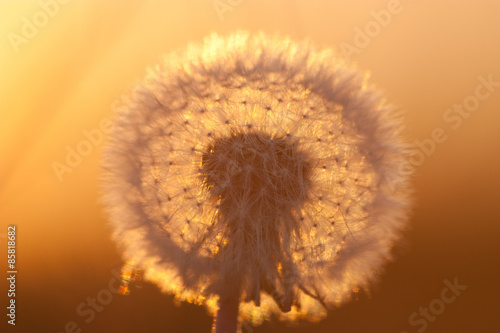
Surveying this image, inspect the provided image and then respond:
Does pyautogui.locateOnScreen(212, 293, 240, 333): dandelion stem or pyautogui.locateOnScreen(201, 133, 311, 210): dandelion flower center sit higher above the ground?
pyautogui.locateOnScreen(201, 133, 311, 210): dandelion flower center

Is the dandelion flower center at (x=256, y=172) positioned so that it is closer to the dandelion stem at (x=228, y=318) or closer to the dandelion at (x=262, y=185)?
the dandelion at (x=262, y=185)

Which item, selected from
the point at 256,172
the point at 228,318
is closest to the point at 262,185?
the point at 256,172

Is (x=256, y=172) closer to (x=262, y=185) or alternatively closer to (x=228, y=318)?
(x=262, y=185)

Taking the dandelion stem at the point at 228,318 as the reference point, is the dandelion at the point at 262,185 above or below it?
above

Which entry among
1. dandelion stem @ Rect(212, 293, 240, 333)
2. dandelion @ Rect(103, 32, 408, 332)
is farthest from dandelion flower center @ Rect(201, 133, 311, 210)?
dandelion stem @ Rect(212, 293, 240, 333)

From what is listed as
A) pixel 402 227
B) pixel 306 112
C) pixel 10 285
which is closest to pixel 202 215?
pixel 306 112

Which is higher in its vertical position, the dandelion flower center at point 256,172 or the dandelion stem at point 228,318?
the dandelion flower center at point 256,172

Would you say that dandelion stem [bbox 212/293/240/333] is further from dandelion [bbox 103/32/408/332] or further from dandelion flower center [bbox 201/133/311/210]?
dandelion flower center [bbox 201/133/311/210]

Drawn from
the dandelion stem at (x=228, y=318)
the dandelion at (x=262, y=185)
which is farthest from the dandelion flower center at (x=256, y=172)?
the dandelion stem at (x=228, y=318)

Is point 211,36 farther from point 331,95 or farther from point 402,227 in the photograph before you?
point 402,227
